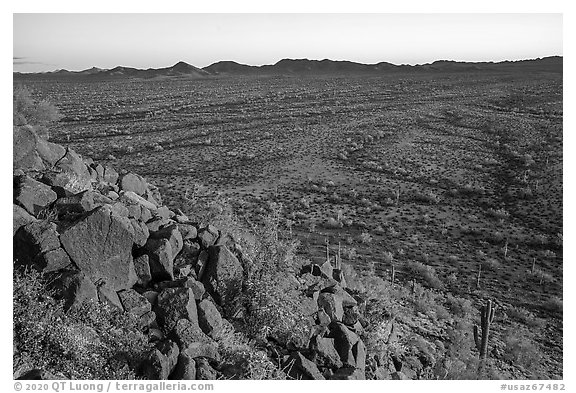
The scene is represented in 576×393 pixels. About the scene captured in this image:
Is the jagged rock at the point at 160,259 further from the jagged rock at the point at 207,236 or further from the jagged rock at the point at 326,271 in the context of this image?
the jagged rock at the point at 326,271

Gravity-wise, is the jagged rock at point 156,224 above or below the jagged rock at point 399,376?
above

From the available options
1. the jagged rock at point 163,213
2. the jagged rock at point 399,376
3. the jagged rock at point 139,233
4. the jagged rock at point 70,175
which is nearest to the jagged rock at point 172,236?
the jagged rock at point 139,233

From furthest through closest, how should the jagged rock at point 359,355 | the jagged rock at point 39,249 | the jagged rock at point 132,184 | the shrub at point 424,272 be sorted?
1. the shrub at point 424,272
2. the jagged rock at point 132,184
3. the jagged rock at point 359,355
4. the jagged rock at point 39,249

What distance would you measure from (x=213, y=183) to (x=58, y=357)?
19.4 metres

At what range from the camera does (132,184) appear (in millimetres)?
10242

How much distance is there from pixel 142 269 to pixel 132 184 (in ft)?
12.4

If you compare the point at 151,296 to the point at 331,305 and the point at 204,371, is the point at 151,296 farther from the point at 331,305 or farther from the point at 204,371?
the point at 331,305

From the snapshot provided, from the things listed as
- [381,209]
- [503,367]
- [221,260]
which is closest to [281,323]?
[221,260]

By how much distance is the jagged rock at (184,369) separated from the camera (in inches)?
233

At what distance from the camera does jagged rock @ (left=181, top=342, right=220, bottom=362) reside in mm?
6254

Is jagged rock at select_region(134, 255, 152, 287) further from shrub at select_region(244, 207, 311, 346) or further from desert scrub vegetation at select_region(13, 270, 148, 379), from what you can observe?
shrub at select_region(244, 207, 311, 346)

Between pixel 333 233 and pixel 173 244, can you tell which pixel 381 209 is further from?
pixel 173 244

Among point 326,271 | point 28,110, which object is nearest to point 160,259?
point 326,271

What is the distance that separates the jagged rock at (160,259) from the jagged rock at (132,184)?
3.32 metres
